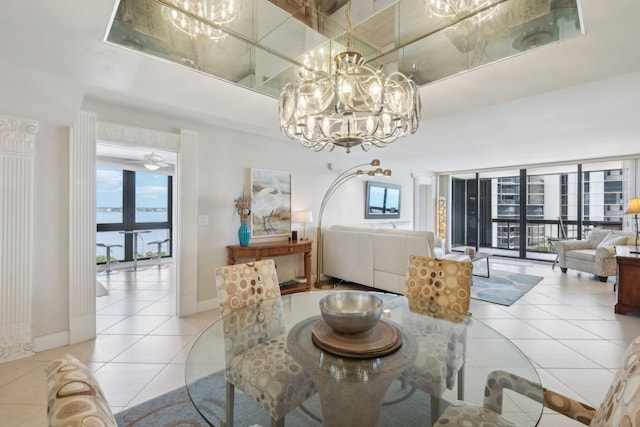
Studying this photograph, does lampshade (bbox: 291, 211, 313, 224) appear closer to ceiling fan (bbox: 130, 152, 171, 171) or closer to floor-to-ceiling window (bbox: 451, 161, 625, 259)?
ceiling fan (bbox: 130, 152, 171, 171)

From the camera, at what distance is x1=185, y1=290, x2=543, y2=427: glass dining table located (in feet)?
3.67

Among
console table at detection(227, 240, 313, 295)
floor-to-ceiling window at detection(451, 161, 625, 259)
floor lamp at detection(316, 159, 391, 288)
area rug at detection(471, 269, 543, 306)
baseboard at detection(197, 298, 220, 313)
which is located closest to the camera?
baseboard at detection(197, 298, 220, 313)

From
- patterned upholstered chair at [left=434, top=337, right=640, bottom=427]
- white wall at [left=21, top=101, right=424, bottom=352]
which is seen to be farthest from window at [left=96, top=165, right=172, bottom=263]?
patterned upholstered chair at [left=434, top=337, right=640, bottom=427]

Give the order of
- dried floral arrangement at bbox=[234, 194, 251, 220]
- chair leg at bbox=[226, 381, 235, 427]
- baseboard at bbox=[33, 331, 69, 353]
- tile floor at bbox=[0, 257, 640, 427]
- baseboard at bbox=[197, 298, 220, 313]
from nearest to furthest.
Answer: chair leg at bbox=[226, 381, 235, 427], tile floor at bbox=[0, 257, 640, 427], baseboard at bbox=[33, 331, 69, 353], baseboard at bbox=[197, 298, 220, 313], dried floral arrangement at bbox=[234, 194, 251, 220]

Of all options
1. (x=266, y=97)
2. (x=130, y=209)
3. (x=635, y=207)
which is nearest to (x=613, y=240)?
(x=635, y=207)

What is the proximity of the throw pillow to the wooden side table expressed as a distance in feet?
6.28

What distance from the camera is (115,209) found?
21.4 ft

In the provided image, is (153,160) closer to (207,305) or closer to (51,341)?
(207,305)

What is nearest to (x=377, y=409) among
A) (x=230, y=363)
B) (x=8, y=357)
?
(x=230, y=363)

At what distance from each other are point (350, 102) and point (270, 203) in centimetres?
279

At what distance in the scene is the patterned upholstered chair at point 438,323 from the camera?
1.36m

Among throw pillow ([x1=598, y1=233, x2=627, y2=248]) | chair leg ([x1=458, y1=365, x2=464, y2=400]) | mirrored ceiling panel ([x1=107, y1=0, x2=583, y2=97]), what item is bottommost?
chair leg ([x1=458, y1=365, x2=464, y2=400])

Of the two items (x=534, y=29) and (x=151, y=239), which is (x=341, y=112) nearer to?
(x=534, y=29)

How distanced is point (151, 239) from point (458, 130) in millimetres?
7210
